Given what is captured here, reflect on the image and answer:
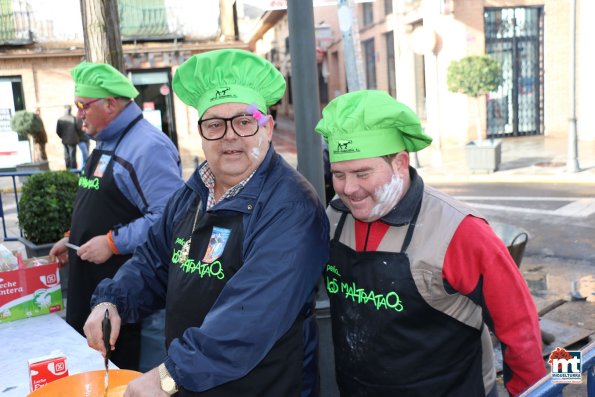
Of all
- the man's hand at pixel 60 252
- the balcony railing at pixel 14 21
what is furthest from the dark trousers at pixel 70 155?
the man's hand at pixel 60 252

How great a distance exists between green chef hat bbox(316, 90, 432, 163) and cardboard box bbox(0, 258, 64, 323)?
205cm

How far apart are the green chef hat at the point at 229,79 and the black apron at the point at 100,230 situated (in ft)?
4.90

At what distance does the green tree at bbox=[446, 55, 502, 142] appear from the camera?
17.3 metres

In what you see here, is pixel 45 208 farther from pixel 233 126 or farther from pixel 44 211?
pixel 233 126

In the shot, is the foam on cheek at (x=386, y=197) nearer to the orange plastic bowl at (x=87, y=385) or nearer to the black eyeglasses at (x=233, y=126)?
the black eyeglasses at (x=233, y=126)

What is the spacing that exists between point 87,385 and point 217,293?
694 millimetres

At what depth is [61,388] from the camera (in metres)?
2.43

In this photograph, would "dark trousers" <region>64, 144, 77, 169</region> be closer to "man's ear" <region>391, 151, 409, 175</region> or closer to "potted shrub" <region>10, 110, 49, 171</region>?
"potted shrub" <region>10, 110, 49, 171</region>

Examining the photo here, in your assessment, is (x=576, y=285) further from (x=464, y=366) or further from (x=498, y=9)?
(x=498, y=9)

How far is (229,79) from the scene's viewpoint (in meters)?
2.35

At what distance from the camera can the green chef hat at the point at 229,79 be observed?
92.1 inches

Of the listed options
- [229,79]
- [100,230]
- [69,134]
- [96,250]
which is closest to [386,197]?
[229,79]

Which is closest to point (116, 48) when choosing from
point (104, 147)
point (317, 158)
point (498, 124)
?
point (104, 147)

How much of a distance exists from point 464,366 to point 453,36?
19460 millimetres
